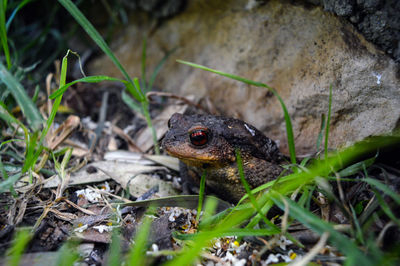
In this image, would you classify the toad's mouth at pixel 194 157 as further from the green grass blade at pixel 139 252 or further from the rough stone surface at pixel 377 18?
the rough stone surface at pixel 377 18

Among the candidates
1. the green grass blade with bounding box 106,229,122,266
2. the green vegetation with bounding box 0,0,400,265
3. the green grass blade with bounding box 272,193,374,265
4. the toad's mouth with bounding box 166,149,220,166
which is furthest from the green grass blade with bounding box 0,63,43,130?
the green grass blade with bounding box 272,193,374,265

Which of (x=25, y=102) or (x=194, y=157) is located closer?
(x=25, y=102)

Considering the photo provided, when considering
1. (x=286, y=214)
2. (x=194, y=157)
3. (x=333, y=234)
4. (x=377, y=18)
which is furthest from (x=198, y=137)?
(x=377, y=18)

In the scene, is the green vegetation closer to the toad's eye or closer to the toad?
the toad

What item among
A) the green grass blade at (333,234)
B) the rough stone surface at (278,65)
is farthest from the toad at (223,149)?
the green grass blade at (333,234)

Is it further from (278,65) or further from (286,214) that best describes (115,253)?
(278,65)

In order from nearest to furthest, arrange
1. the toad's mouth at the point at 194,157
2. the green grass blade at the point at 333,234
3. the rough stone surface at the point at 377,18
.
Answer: the green grass blade at the point at 333,234 < the rough stone surface at the point at 377,18 < the toad's mouth at the point at 194,157
